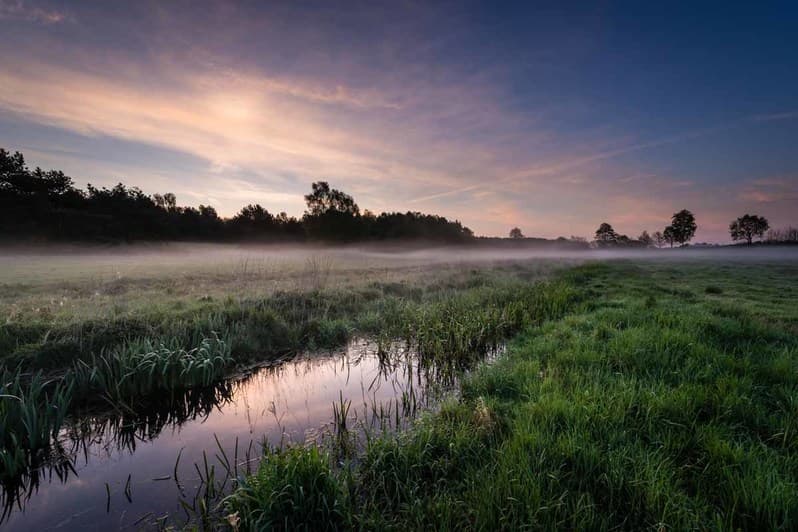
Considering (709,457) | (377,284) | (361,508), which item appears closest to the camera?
(361,508)

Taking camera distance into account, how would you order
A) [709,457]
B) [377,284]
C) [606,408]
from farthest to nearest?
[377,284] < [606,408] < [709,457]

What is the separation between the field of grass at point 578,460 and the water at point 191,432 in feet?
2.94

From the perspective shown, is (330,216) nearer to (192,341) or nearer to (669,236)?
(192,341)

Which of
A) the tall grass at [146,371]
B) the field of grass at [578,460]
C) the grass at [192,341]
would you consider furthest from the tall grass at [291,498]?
the tall grass at [146,371]

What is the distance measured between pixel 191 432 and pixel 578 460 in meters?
5.76

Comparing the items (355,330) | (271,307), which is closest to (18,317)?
(271,307)

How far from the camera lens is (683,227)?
4437 inches

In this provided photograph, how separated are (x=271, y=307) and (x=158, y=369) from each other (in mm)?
4943

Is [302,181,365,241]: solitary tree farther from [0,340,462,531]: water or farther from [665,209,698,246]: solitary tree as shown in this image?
[665,209,698,246]: solitary tree

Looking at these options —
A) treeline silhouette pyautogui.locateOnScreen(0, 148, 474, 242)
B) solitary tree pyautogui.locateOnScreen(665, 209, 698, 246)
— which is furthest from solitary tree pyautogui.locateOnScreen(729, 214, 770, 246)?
treeline silhouette pyautogui.locateOnScreen(0, 148, 474, 242)

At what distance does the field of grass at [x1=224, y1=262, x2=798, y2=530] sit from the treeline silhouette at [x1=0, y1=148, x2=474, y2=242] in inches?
2793

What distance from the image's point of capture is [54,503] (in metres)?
3.67

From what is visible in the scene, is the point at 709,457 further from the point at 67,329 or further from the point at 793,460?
the point at 67,329

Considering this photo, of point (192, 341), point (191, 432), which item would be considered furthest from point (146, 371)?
point (191, 432)
